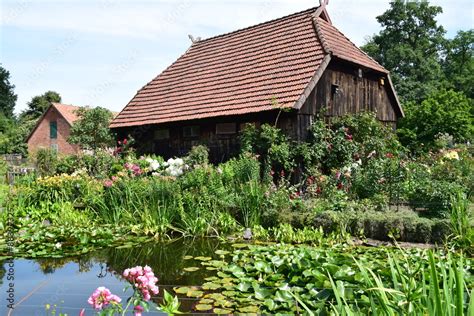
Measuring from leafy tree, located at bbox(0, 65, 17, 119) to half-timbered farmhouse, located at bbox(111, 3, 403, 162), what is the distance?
3517 centimetres

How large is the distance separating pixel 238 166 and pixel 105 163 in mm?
6035

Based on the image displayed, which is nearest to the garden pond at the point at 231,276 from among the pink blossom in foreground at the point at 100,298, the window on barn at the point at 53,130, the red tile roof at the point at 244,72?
the pink blossom in foreground at the point at 100,298

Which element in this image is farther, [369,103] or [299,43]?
[369,103]

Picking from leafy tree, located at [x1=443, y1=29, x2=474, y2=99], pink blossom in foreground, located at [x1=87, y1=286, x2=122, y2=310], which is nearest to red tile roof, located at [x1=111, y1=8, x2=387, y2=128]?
pink blossom in foreground, located at [x1=87, y1=286, x2=122, y2=310]

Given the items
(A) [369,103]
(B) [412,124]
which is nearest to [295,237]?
(A) [369,103]

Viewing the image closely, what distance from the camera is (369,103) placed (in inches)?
588

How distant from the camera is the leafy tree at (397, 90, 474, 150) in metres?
22.9

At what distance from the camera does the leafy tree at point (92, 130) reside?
77.8 feet

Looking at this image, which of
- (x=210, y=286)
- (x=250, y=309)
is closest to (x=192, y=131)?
(x=210, y=286)

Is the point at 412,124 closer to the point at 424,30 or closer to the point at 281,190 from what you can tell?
the point at 424,30

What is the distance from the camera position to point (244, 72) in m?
14.4

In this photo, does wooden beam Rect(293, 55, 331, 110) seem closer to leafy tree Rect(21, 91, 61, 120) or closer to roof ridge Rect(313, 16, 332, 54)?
roof ridge Rect(313, 16, 332, 54)

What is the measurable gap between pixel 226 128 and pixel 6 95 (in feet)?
138

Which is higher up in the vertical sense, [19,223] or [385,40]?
[385,40]
